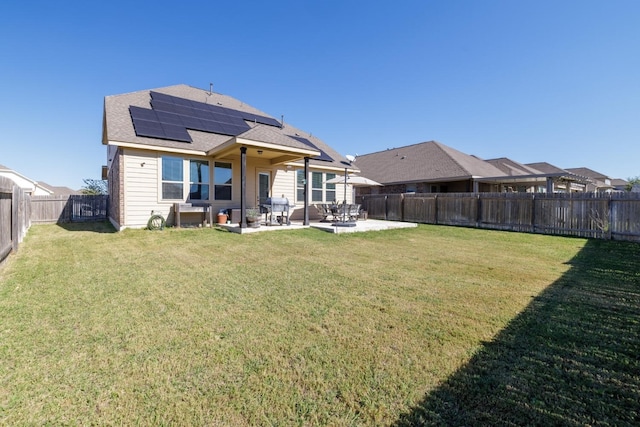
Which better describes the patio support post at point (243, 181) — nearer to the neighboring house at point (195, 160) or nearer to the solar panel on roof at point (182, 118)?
the neighboring house at point (195, 160)

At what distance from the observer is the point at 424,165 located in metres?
21.5

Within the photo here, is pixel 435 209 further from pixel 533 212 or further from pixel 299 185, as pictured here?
pixel 299 185

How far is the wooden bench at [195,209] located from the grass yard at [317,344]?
4.86 meters

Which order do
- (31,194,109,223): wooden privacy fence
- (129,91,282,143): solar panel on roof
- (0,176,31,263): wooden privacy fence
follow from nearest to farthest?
(0,176,31,263): wooden privacy fence < (129,91,282,143): solar panel on roof < (31,194,109,223): wooden privacy fence

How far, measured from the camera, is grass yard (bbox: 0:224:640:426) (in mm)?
1867

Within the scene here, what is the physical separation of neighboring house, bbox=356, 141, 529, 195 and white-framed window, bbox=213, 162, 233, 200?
44.0ft

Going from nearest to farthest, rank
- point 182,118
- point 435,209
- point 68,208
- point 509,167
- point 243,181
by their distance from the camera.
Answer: point 243,181
point 182,118
point 435,209
point 68,208
point 509,167

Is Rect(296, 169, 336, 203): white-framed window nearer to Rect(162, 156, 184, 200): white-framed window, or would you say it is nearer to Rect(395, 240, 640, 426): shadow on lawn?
Rect(162, 156, 184, 200): white-framed window

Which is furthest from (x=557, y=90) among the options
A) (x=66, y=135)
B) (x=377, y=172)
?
(x=66, y=135)

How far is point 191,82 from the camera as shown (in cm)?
1692

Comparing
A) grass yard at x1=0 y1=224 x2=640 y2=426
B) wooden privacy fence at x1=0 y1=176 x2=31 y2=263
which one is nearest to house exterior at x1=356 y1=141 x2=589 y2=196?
grass yard at x1=0 y1=224 x2=640 y2=426

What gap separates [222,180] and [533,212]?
13164 mm

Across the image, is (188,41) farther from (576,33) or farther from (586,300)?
(586,300)

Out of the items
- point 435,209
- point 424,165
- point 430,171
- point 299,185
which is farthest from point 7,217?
point 424,165
